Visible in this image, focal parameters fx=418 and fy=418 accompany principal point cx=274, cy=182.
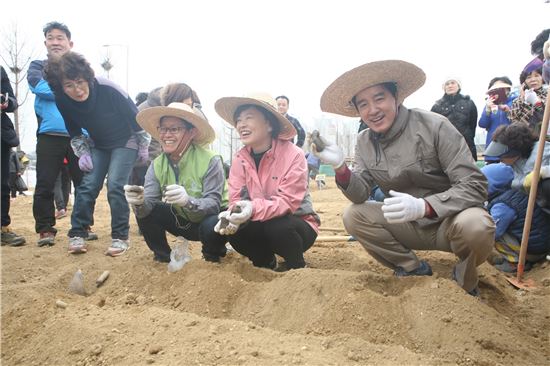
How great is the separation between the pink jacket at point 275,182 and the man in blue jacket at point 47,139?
1.79 m

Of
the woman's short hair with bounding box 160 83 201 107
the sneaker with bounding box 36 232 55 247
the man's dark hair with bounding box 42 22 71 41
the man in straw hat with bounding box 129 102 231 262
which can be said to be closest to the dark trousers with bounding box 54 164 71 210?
the sneaker with bounding box 36 232 55 247

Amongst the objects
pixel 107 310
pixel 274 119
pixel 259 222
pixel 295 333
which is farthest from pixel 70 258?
pixel 295 333

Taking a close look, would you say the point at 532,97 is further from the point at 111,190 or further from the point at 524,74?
the point at 111,190

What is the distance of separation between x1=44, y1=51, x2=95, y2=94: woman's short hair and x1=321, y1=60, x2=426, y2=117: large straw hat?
5.98 feet

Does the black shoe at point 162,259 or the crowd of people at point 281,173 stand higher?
the crowd of people at point 281,173

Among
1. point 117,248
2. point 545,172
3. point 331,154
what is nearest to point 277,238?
point 331,154

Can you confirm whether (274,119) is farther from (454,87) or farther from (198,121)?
(454,87)

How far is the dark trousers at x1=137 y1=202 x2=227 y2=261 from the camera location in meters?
2.58

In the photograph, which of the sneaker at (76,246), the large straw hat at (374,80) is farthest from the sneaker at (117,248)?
the large straw hat at (374,80)

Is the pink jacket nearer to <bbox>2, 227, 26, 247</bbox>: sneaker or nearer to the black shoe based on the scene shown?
the black shoe

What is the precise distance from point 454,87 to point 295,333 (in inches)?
168

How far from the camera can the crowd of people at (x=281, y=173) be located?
83.0 inches

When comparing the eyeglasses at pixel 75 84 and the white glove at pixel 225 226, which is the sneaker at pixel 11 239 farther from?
the white glove at pixel 225 226

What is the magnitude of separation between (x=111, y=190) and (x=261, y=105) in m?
1.45
